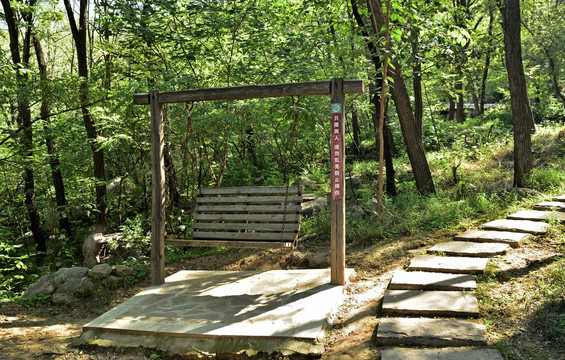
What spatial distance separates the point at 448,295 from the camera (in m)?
4.16

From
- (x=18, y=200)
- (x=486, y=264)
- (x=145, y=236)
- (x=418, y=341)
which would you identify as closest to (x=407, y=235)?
(x=486, y=264)

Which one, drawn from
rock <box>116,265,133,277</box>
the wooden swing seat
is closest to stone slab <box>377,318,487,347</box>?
the wooden swing seat

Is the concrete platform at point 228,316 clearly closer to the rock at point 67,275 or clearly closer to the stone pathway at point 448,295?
the stone pathway at point 448,295

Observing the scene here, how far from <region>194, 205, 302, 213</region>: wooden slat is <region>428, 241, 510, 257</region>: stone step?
2.04m

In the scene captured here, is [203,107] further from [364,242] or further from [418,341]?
[418,341]

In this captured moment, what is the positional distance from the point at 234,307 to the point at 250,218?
1.44 metres

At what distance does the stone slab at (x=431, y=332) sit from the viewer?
3334 millimetres

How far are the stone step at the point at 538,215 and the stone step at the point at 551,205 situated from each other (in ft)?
0.48

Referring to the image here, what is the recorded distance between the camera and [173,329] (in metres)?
4.18

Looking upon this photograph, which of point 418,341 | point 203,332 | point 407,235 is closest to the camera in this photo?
point 418,341

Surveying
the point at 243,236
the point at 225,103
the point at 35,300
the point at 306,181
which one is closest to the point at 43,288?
the point at 35,300

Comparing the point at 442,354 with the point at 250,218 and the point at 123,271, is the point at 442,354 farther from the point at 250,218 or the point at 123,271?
the point at 123,271

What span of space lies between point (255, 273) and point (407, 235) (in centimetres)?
261

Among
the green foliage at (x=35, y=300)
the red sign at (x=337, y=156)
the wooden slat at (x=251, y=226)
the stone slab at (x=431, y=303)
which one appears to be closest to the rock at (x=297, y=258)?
the wooden slat at (x=251, y=226)
